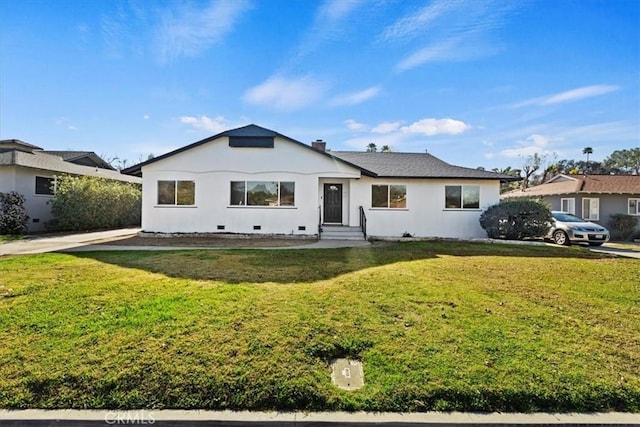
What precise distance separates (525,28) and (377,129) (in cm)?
1479

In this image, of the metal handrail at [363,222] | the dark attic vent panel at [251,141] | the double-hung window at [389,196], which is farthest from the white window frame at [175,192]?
the double-hung window at [389,196]

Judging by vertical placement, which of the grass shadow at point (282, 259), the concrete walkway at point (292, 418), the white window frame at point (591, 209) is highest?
the white window frame at point (591, 209)

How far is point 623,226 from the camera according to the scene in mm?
20250

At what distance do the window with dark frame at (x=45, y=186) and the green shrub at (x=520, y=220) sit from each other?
23430 mm

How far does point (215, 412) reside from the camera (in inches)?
118

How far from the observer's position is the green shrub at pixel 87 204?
17516 mm

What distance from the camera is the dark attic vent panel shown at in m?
15.1

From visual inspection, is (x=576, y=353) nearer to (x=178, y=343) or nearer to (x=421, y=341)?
(x=421, y=341)

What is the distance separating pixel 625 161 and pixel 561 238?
6429 cm

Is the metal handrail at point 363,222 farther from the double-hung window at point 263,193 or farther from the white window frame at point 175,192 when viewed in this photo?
the white window frame at point 175,192

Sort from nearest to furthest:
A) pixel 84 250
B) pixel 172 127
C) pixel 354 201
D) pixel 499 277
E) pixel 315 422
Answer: pixel 315 422 → pixel 499 277 → pixel 84 250 → pixel 354 201 → pixel 172 127

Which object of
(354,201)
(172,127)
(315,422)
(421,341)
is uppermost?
(172,127)

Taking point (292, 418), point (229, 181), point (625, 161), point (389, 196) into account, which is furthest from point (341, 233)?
point (625, 161)

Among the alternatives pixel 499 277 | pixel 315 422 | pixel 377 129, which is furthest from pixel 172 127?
pixel 315 422
